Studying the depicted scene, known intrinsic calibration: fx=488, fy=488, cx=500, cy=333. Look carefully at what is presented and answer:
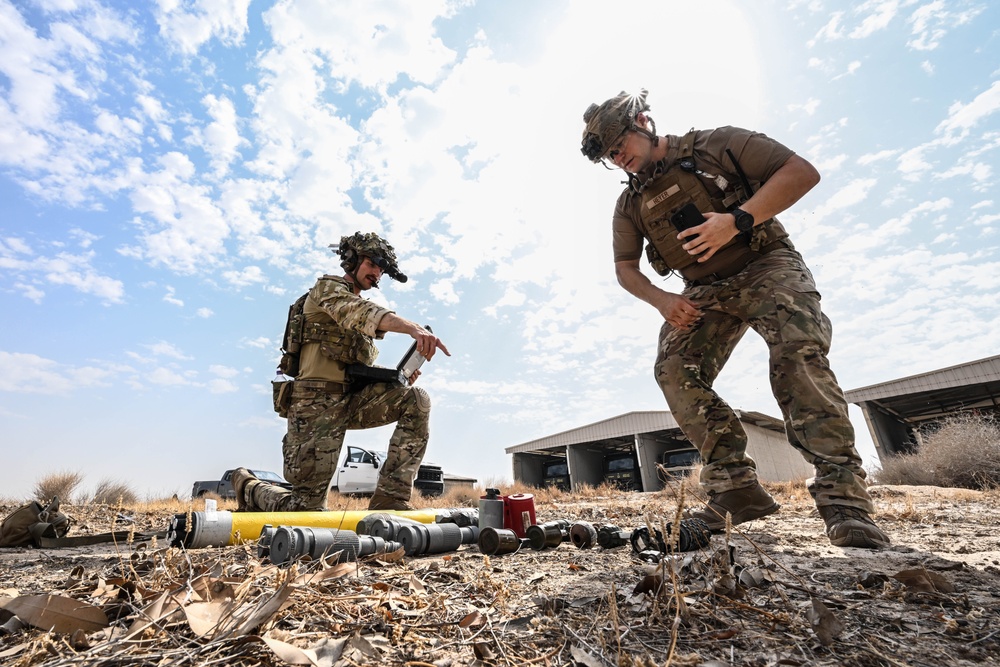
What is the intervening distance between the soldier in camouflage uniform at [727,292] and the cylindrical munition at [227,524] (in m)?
2.08

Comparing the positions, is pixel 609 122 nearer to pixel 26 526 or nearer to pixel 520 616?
pixel 520 616

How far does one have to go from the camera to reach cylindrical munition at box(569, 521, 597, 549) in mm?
2480

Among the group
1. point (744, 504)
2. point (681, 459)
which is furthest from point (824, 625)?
point (681, 459)

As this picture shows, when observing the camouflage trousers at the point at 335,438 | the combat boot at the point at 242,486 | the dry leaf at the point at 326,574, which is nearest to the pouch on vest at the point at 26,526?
the combat boot at the point at 242,486

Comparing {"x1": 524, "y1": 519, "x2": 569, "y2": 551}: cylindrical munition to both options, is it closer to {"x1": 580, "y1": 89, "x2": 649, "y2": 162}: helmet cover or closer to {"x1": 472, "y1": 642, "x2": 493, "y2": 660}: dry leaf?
{"x1": 472, "y1": 642, "x2": 493, "y2": 660}: dry leaf

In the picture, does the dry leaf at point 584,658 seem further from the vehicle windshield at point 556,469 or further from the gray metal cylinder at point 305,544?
the vehicle windshield at point 556,469

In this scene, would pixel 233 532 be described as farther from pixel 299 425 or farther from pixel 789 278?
pixel 789 278

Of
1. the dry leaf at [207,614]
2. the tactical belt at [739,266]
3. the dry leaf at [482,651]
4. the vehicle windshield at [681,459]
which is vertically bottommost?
the dry leaf at [482,651]

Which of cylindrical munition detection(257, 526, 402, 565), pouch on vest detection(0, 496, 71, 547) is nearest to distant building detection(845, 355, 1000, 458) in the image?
cylindrical munition detection(257, 526, 402, 565)

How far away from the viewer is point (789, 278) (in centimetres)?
278

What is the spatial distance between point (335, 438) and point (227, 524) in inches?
57.5

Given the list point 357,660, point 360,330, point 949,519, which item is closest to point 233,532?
point 360,330

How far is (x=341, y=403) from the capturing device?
4.10 metres

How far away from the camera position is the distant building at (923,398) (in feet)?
46.6
